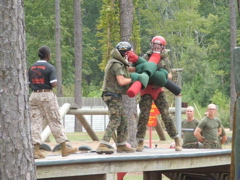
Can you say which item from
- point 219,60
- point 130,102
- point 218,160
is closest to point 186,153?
point 218,160

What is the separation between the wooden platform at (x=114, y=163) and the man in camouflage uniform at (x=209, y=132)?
7.70ft

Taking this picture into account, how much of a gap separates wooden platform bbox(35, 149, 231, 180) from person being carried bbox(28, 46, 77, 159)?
13.8 inches

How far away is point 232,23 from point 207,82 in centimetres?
2183

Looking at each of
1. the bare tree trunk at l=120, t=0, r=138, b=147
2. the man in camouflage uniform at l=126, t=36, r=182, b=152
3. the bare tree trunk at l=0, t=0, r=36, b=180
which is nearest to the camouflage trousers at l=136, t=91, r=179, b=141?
the man in camouflage uniform at l=126, t=36, r=182, b=152

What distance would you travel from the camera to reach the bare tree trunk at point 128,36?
19297mm

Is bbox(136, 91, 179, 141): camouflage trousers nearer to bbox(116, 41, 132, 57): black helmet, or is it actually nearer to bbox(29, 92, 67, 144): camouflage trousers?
bbox(116, 41, 132, 57): black helmet

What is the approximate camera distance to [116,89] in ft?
37.7

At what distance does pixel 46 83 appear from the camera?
11.0m

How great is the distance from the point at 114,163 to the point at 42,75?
149 centimetres

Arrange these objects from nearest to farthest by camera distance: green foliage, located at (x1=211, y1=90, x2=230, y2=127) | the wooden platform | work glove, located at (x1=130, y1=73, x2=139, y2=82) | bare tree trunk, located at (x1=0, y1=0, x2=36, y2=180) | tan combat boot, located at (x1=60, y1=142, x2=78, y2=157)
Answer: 1. bare tree trunk, located at (x1=0, y1=0, x2=36, y2=180)
2. the wooden platform
3. tan combat boot, located at (x1=60, y1=142, x2=78, y2=157)
4. work glove, located at (x1=130, y1=73, x2=139, y2=82)
5. green foliage, located at (x1=211, y1=90, x2=230, y2=127)

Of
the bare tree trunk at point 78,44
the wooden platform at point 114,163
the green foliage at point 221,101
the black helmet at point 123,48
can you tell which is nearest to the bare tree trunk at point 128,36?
the wooden platform at point 114,163

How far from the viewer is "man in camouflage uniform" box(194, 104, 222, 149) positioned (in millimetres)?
15555

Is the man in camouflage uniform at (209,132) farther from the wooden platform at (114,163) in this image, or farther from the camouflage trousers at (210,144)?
the wooden platform at (114,163)

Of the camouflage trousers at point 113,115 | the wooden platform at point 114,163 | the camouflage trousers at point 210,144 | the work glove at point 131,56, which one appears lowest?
the camouflage trousers at point 210,144
